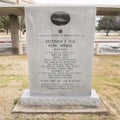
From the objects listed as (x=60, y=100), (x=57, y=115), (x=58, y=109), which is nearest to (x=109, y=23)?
(x=60, y=100)

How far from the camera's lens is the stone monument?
195 inches

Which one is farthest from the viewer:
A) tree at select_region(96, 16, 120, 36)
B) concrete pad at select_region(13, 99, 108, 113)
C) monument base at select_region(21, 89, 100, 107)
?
tree at select_region(96, 16, 120, 36)

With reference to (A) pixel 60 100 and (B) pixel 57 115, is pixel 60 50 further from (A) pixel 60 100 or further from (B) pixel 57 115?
(B) pixel 57 115

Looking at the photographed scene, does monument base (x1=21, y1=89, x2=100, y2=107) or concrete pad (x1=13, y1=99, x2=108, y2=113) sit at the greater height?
monument base (x1=21, y1=89, x2=100, y2=107)

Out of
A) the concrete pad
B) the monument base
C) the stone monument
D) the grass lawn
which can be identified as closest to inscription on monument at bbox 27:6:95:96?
the stone monument

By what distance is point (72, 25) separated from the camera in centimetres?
500

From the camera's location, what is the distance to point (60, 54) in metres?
5.22

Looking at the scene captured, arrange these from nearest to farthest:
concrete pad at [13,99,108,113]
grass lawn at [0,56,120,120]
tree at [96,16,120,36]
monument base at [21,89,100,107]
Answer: grass lawn at [0,56,120,120] → concrete pad at [13,99,108,113] → monument base at [21,89,100,107] → tree at [96,16,120,36]

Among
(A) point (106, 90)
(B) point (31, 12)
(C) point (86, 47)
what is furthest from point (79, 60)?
(A) point (106, 90)

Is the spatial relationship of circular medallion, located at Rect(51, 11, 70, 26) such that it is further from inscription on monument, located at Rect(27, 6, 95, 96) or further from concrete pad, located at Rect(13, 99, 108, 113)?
concrete pad, located at Rect(13, 99, 108, 113)

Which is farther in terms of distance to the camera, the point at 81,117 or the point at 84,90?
the point at 84,90

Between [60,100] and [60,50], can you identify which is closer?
[60,50]

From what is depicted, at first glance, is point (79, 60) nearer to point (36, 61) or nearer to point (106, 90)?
point (36, 61)

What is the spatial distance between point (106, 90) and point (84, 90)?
5.57 ft
